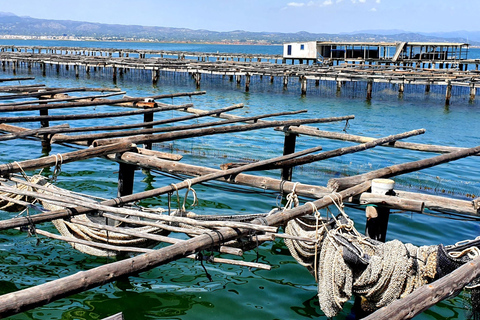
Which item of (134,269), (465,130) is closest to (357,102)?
(465,130)

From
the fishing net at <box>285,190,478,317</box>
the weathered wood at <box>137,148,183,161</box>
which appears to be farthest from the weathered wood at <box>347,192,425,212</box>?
the weathered wood at <box>137,148,183,161</box>

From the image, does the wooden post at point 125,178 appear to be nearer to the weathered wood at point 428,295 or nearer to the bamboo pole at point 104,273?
the bamboo pole at point 104,273

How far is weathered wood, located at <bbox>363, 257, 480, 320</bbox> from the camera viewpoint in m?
4.07

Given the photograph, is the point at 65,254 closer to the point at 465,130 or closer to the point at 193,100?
the point at 465,130

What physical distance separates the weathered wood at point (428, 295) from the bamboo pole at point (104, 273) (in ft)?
6.06

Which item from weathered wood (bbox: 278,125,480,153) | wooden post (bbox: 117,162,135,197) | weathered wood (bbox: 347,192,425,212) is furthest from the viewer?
weathered wood (bbox: 278,125,480,153)

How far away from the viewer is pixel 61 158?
25.3ft

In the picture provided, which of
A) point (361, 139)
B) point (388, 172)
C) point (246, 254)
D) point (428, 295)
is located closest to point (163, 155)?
point (246, 254)

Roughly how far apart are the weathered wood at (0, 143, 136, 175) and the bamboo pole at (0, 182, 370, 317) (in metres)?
3.55

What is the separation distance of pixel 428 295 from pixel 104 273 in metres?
2.88

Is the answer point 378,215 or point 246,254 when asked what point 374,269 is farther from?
point 246,254

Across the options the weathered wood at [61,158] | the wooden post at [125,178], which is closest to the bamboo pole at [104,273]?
the weathered wood at [61,158]

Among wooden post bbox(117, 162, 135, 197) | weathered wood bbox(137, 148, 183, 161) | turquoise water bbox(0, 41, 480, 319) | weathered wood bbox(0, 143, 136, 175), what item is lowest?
turquoise water bbox(0, 41, 480, 319)

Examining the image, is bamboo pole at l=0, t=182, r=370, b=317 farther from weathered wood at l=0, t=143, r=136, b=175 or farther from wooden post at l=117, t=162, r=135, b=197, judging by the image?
wooden post at l=117, t=162, r=135, b=197
